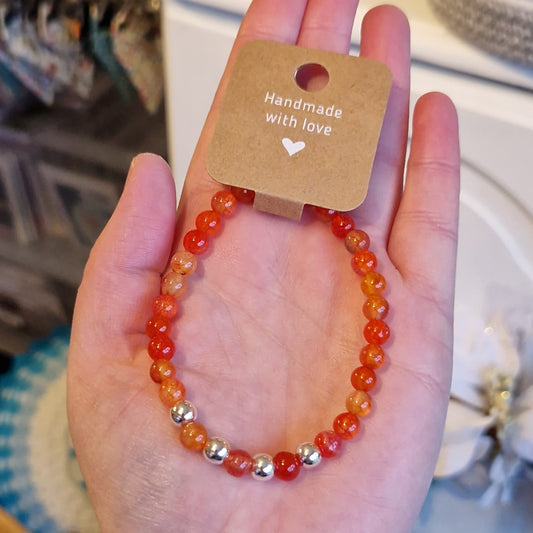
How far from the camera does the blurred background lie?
2.82 ft

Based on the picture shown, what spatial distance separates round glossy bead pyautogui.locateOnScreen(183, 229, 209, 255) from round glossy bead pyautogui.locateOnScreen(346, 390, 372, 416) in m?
0.27

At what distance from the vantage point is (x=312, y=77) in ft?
2.63

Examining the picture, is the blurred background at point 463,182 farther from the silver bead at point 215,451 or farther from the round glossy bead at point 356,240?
the silver bead at point 215,451

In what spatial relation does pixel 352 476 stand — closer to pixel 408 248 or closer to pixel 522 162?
pixel 408 248

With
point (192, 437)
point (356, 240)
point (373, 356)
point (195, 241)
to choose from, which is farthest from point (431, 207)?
point (192, 437)

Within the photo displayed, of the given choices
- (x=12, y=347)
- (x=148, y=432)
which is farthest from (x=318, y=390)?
(x=12, y=347)

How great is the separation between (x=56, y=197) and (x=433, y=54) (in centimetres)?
111

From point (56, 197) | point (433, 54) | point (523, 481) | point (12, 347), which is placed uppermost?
point (433, 54)

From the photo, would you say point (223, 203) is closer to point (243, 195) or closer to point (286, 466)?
point (243, 195)

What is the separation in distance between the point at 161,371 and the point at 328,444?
0.70 feet

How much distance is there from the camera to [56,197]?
1590mm

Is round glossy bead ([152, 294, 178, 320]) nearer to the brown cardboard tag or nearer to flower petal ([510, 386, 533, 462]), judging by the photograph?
the brown cardboard tag

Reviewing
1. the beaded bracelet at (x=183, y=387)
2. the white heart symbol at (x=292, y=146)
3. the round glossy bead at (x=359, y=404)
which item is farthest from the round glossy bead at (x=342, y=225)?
the round glossy bead at (x=359, y=404)

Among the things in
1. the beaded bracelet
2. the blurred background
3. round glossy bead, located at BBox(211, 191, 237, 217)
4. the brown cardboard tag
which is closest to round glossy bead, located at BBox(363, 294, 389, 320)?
the beaded bracelet
